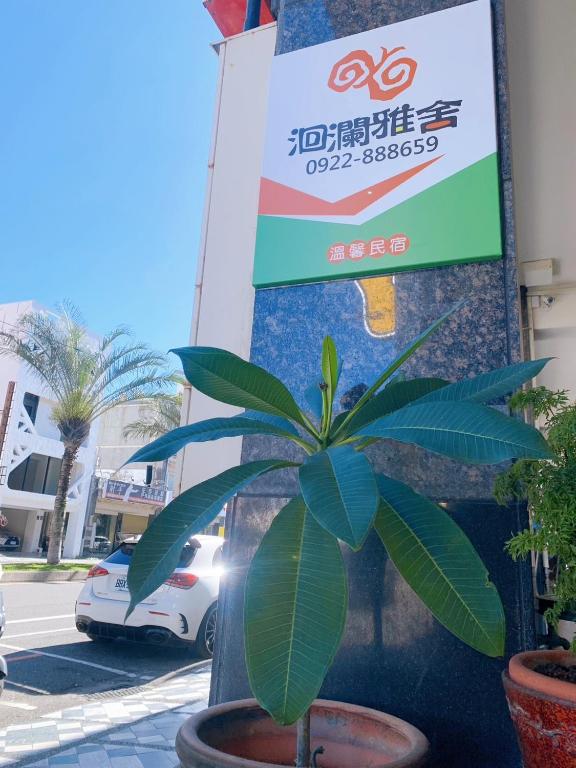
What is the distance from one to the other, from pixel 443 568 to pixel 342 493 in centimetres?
36

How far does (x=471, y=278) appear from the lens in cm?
246

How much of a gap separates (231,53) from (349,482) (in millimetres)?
5070

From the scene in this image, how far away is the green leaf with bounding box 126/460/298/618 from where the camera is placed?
1.36 meters

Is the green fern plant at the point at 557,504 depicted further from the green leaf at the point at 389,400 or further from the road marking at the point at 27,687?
the road marking at the point at 27,687

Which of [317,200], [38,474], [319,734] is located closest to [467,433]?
[319,734]

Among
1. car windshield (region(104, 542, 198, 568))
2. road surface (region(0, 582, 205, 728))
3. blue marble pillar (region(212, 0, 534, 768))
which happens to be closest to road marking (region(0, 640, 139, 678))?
road surface (region(0, 582, 205, 728))

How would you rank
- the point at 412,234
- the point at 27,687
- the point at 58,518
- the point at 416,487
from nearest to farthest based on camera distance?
1. the point at 416,487
2. the point at 412,234
3. the point at 27,687
4. the point at 58,518

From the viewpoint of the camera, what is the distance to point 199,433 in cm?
169

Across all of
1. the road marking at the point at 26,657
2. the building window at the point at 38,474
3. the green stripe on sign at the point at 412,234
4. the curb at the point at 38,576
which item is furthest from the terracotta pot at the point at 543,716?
the building window at the point at 38,474

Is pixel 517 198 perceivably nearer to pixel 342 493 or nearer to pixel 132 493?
pixel 342 493

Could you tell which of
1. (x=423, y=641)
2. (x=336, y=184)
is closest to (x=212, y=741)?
(x=423, y=641)

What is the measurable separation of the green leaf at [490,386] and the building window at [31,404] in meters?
21.7

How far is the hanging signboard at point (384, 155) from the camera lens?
2.54m

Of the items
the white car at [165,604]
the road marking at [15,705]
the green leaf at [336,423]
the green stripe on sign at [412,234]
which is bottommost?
the road marking at [15,705]
